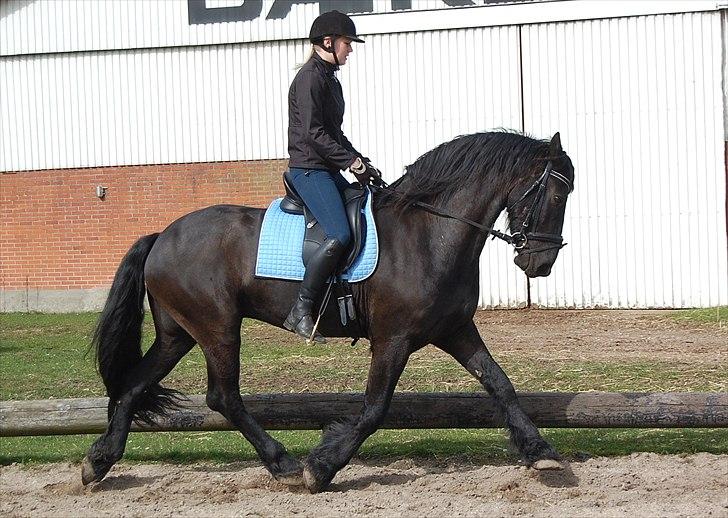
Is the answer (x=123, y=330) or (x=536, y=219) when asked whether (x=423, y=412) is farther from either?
(x=123, y=330)

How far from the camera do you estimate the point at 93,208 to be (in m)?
21.4

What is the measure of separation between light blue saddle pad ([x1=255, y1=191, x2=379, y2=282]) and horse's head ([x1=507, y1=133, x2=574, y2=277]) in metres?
0.95

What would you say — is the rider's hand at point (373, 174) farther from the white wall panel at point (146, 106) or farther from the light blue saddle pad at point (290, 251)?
Answer: the white wall panel at point (146, 106)

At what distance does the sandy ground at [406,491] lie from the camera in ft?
21.0

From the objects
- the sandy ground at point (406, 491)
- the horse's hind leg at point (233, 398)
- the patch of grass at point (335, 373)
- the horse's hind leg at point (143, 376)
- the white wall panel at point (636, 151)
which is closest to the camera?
the sandy ground at point (406, 491)

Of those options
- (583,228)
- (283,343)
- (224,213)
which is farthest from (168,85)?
(224,213)

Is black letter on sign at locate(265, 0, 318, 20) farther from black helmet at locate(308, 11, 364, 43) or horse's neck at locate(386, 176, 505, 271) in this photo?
horse's neck at locate(386, 176, 505, 271)

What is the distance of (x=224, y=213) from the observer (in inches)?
288

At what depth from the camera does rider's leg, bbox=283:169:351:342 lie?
6.73 meters

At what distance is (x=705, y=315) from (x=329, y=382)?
8.49 meters

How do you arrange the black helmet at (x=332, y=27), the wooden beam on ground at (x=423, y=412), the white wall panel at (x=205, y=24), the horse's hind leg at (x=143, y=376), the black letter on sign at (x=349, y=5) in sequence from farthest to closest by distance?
the black letter on sign at (x=349, y=5) < the white wall panel at (x=205, y=24) < the wooden beam on ground at (x=423, y=412) < the horse's hind leg at (x=143, y=376) < the black helmet at (x=332, y=27)

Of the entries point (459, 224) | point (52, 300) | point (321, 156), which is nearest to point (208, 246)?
point (321, 156)

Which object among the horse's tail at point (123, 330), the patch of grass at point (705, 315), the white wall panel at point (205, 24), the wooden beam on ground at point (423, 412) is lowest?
the patch of grass at point (705, 315)

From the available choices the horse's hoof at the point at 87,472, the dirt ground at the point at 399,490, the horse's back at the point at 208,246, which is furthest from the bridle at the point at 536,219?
the horse's hoof at the point at 87,472
